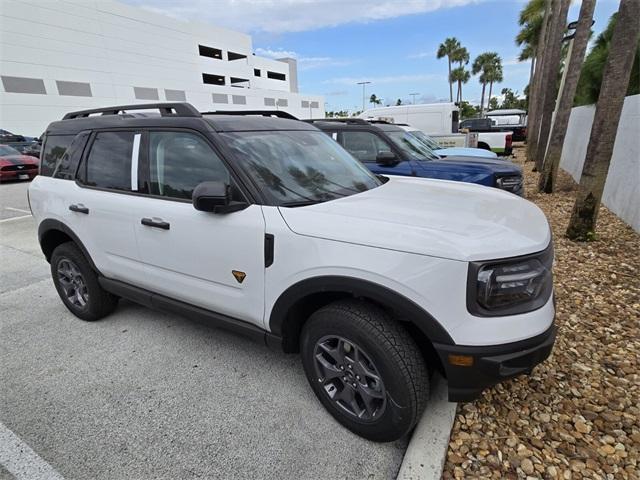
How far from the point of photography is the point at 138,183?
2.87 metres

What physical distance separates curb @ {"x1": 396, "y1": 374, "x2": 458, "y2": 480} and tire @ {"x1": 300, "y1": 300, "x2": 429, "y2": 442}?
120 millimetres

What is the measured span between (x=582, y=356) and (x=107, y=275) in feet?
12.8

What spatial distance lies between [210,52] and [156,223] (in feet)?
177

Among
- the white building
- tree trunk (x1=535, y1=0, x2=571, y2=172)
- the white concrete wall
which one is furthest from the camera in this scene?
the white building

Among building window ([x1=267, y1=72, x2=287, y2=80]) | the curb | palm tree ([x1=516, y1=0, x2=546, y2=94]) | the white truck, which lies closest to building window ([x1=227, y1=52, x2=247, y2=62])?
building window ([x1=267, y1=72, x2=287, y2=80])

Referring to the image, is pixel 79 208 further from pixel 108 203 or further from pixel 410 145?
pixel 410 145

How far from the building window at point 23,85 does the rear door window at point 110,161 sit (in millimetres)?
33318

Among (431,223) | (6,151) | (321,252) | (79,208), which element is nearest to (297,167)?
(321,252)

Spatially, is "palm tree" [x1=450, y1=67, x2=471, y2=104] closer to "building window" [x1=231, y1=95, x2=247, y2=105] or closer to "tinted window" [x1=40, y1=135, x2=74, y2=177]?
"building window" [x1=231, y1=95, x2=247, y2=105]

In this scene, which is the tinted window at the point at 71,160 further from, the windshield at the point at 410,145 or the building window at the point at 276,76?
the building window at the point at 276,76

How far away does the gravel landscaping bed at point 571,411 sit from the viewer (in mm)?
1945

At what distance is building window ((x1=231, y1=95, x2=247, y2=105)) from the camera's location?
156 feet

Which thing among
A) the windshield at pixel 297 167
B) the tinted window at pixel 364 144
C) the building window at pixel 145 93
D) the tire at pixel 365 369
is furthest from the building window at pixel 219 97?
the tire at pixel 365 369

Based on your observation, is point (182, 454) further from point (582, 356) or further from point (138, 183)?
point (582, 356)
